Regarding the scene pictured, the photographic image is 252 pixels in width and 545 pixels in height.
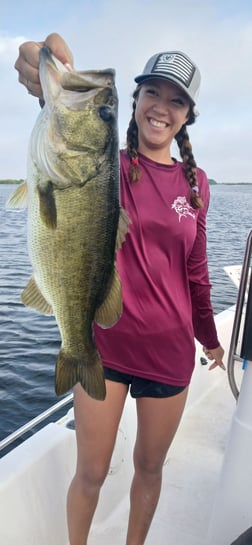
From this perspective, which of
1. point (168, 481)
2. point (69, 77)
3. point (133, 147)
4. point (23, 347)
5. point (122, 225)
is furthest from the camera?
point (23, 347)

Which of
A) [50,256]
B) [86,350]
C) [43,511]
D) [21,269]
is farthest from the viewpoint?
[21,269]

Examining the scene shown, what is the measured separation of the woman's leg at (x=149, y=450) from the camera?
2217mm

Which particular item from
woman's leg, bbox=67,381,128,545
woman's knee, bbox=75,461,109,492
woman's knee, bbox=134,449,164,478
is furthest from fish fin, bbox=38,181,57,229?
woman's knee, bbox=134,449,164,478

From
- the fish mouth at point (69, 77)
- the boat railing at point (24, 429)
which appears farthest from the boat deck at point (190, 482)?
the fish mouth at point (69, 77)

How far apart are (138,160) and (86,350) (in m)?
0.87

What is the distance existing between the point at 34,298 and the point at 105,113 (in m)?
0.70

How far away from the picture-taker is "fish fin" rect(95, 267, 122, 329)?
1.87 meters

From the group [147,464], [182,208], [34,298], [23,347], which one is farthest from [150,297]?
[23,347]

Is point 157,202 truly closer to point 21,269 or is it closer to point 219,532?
point 219,532

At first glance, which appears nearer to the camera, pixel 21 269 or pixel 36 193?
pixel 36 193

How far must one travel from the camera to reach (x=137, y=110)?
2.20 metres

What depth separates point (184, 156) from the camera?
7.87 ft

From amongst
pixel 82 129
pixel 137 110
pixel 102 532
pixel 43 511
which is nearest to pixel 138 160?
pixel 137 110

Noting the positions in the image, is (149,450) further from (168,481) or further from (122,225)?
(168,481)
